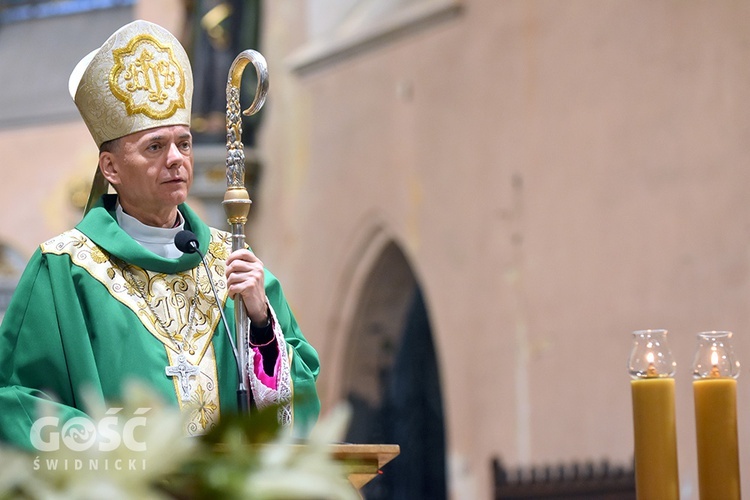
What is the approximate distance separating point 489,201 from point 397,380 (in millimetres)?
2179

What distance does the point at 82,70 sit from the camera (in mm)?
3148

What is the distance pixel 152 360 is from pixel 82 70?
2.29 ft

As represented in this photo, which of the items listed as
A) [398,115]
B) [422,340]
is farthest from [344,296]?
[398,115]

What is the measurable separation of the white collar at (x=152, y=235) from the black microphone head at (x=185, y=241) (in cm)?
12

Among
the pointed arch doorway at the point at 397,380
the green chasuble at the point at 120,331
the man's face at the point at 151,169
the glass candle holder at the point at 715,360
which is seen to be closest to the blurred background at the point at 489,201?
the pointed arch doorway at the point at 397,380

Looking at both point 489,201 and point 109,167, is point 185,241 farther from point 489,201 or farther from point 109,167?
point 489,201

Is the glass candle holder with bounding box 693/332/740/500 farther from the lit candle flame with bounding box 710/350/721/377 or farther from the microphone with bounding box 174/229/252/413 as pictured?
the microphone with bounding box 174/229/252/413

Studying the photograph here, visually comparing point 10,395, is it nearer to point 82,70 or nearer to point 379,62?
point 82,70

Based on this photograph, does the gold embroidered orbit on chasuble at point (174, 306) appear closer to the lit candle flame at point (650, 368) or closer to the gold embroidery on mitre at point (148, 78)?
the gold embroidery on mitre at point (148, 78)

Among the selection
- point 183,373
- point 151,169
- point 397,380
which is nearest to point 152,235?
point 151,169

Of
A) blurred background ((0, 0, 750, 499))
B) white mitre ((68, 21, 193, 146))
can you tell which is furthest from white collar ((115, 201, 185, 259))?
blurred background ((0, 0, 750, 499))

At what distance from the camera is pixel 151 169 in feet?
9.45

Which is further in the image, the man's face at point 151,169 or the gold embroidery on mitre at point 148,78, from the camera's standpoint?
the gold embroidery on mitre at point 148,78

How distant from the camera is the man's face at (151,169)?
2.87m
